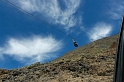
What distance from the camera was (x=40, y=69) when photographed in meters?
17.6

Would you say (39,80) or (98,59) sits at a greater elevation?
(98,59)

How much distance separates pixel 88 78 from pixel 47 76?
315cm

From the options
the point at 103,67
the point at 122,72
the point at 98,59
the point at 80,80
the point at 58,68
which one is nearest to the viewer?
the point at 122,72

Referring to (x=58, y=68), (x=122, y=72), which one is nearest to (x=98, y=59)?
(x=58, y=68)

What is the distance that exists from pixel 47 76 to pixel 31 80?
3.99 ft

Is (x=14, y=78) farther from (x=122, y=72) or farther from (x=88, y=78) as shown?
(x=122, y=72)

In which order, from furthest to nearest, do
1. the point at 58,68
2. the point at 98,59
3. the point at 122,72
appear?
the point at 98,59
the point at 58,68
the point at 122,72

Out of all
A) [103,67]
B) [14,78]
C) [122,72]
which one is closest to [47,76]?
[14,78]

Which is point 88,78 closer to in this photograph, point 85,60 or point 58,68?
point 58,68

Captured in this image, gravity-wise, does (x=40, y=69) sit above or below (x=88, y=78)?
above

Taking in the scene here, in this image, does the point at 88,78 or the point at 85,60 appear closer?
the point at 88,78

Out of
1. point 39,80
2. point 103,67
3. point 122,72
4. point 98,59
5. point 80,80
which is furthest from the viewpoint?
point 98,59

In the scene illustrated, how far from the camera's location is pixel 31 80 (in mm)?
15391

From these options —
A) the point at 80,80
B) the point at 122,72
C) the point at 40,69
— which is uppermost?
the point at 40,69
